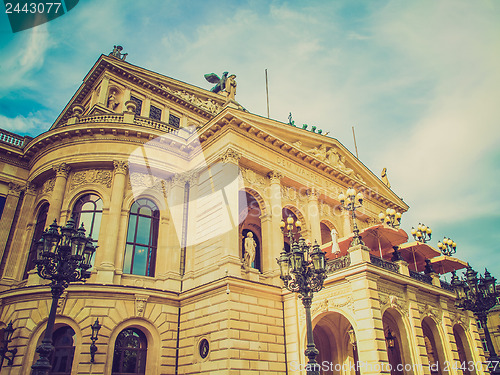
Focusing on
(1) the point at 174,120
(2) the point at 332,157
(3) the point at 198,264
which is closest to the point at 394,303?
(3) the point at 198,264

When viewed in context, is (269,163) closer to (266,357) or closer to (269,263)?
(269,263)

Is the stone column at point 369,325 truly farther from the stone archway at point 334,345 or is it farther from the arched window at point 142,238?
the arched window at point 142,238

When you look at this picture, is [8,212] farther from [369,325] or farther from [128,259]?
[369,325]

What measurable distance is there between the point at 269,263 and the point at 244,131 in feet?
25.4

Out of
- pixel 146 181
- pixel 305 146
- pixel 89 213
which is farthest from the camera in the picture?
pixel 305 146

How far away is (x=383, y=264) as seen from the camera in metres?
18.5

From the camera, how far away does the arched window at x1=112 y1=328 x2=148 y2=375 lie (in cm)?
1905

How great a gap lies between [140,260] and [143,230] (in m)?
1.78

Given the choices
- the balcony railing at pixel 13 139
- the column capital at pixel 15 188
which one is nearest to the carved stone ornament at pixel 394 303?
the column capital at pixel 15 188

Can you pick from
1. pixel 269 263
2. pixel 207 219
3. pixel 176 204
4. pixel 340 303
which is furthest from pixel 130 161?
pixel 340 303

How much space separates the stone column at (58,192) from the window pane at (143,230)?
4.24 meters

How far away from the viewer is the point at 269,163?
2412cm

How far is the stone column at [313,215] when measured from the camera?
2478 centimetres

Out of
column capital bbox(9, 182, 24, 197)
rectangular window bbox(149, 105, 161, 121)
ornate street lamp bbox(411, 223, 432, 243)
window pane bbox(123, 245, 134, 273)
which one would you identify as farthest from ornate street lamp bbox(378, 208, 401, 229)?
column capital bbox(9, 182, 24, 197)
